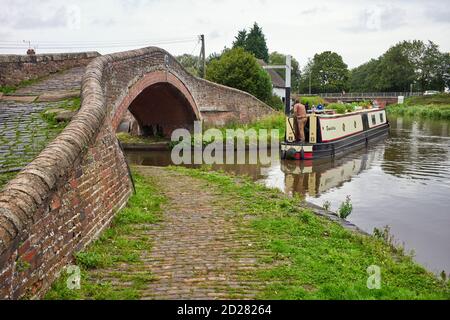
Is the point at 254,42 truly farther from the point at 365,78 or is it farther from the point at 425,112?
the point at 365,78

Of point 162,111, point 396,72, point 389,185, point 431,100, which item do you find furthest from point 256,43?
point 389,185

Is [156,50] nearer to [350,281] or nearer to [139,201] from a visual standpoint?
[139,201]

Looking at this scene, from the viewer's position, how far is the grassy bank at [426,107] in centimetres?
4156

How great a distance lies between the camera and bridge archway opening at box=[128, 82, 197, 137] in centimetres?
1756

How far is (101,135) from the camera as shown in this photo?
586 cm

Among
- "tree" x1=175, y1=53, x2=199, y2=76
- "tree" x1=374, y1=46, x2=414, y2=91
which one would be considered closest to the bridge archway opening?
"tree" x1=175, y1=53, x2=199, y2=76

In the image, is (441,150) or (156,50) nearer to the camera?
(156,50)

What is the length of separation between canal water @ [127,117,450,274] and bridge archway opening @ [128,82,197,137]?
204 centimetres

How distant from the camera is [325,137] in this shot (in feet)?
→ 58.6

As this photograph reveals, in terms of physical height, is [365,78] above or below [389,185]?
above

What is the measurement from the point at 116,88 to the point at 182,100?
22.6ft

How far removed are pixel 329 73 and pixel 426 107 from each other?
24.2 meters

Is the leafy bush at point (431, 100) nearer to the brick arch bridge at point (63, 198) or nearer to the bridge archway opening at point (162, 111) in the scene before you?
the bridge archway opening at point (162, 111)
